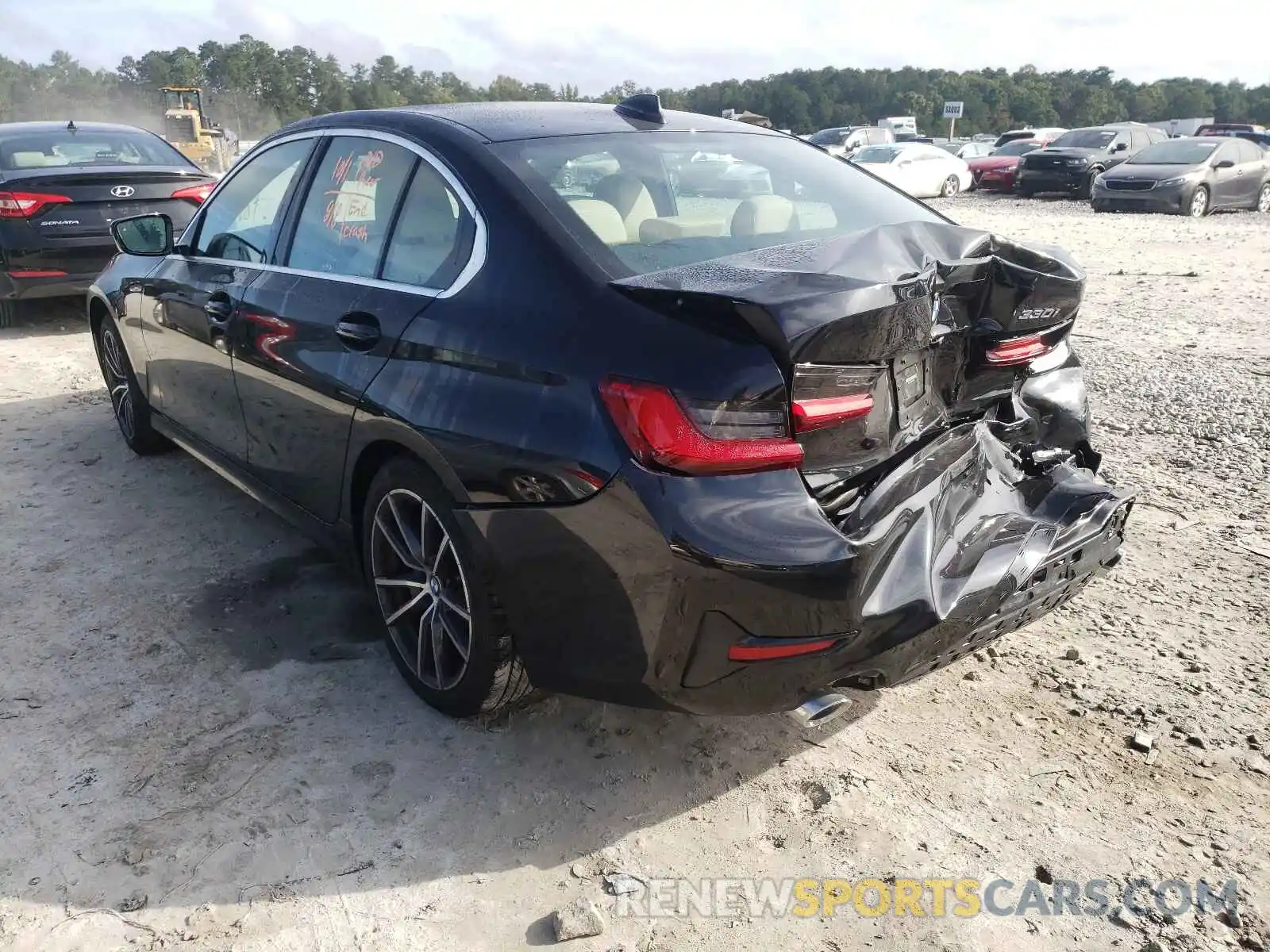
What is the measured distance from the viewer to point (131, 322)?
475 centimetres

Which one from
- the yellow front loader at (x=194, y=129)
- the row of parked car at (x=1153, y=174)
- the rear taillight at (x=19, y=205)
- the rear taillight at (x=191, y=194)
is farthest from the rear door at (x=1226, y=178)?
the yellow front loader at (x=194, y=129)

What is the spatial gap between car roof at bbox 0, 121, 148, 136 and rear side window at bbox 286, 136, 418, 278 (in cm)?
647

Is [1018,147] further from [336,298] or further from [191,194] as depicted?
[336,298]

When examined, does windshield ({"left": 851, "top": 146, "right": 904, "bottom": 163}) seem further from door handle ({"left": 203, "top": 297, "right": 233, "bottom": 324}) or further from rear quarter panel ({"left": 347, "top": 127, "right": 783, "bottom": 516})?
rear quarter panel ({"left": 347, "top": 127, "right": 783, "bottom": 516})

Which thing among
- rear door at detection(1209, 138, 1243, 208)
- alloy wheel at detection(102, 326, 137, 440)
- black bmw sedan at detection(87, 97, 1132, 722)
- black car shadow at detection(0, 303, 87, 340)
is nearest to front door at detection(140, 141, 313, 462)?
black bmw sedan at detection(87, 97, 1132, 722)

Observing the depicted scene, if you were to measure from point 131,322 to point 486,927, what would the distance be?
3.73 m

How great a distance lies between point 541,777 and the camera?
2.70 meters

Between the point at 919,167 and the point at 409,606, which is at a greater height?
the point at 919,167

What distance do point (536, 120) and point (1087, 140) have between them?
23.7 meters

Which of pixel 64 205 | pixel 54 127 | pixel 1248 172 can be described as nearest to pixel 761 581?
pixel 64 205

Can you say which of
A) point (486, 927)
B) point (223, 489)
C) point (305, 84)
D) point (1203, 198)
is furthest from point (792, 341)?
point (305, 84)

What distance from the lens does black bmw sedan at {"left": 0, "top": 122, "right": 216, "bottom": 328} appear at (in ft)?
24.5

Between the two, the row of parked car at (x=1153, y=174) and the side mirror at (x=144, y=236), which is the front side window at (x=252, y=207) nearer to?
the side mirror at (x=144, y=236)

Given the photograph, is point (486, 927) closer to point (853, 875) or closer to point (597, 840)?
point (597, 840)
